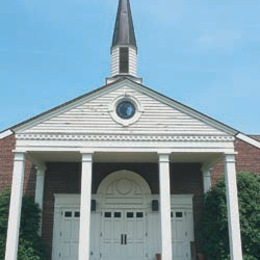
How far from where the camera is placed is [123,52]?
20.5 meters

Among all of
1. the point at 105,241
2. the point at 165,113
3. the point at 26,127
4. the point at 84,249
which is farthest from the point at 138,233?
the point at 26,127

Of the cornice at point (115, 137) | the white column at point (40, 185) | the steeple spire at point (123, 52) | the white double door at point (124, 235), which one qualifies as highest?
the steeple spire at point (123, 52)

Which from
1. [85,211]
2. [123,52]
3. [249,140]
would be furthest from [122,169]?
[123,52]

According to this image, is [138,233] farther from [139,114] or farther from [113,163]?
[139,114]

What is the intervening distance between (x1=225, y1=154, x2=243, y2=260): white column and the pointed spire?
29.9ft

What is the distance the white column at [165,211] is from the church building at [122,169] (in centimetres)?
3

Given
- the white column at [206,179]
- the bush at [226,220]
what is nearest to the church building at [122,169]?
the white column at [206,179]

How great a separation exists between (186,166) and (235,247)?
4.98m

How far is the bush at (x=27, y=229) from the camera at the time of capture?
14.9m

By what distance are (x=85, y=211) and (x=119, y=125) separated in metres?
3.21

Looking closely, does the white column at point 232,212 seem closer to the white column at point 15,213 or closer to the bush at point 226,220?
the bush at point 226,220

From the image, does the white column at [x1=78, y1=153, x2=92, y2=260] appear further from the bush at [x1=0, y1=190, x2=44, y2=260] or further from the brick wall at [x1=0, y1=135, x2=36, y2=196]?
the brick wall at [x1=0, y1=135, x2=36, y2=196]

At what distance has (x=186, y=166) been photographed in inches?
706

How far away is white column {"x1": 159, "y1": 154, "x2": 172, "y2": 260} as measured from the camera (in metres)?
13.4
